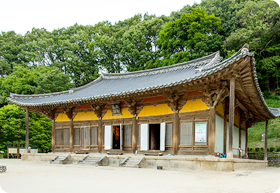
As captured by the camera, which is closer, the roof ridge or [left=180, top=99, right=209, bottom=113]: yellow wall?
A: [left=180, top=99, right=209, bottom=113]: yellow wall

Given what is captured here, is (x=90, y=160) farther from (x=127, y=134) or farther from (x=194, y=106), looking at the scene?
(x=194, y=106)

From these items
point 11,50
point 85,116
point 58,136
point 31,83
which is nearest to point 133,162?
point 85,116

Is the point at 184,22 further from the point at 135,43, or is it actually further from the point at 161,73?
the point at 161,73

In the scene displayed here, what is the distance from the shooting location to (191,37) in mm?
33812

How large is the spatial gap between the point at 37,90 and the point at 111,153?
18.5 m

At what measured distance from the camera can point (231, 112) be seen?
418 inches

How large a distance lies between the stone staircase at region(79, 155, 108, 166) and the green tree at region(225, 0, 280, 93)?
23096 mm

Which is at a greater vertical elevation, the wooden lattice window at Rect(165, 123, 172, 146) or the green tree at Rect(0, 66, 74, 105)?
the green tree at Rect(0, 66, 74, 105)

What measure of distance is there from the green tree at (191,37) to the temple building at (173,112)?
14179mm

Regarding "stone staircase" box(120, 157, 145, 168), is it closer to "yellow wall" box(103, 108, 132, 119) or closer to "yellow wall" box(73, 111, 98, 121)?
"yellow wall" box(103, 108, 132, 119)

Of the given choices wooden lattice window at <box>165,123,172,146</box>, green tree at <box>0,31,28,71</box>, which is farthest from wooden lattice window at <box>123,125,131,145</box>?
green tree at <box>0,31,28,71</box>

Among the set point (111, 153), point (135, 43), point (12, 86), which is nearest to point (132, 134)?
point (111, 153)

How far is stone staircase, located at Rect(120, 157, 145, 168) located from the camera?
501 inches

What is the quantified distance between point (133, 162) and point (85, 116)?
19.4 feet
